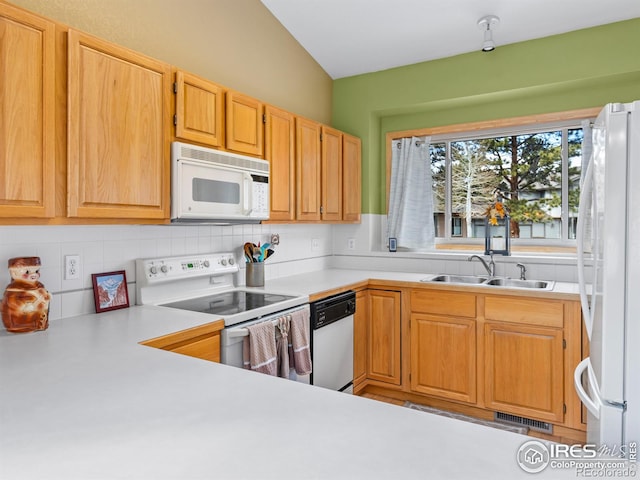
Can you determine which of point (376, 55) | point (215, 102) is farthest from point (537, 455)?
point (376, 55)

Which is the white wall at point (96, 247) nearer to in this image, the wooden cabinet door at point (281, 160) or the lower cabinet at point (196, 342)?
the wooden cabinet door at point (281, 160)

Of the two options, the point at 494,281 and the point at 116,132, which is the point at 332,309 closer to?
the point at 494,281

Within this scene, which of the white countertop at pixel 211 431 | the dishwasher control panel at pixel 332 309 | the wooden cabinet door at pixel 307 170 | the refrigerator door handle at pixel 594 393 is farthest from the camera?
the wooden cabinet door at pixel 307 170

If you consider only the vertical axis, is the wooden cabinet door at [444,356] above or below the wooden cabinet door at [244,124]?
below

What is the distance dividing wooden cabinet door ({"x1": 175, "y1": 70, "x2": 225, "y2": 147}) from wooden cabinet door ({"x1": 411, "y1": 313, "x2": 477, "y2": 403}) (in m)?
Answer: 1.81

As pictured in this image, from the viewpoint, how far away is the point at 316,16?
316cm

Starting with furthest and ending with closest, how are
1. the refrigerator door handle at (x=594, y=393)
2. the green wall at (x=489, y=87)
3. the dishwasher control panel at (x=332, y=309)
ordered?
the green wall at (x=489, y=87)
the dishwasher control panel at (x=332, y=309)
the refrigerator door handle at (x=594, y=393)

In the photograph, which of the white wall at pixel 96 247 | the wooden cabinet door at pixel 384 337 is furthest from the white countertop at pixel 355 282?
the white wall at pixel 96 247

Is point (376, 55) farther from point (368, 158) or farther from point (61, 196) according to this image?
point (61, 196)

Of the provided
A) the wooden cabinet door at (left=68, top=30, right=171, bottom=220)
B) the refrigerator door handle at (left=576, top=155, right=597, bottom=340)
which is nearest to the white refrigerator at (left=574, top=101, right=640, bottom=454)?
the refrigerator door handle at (left=576, top=155, right=597, bottom=340)

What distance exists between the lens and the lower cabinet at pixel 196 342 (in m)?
1.64

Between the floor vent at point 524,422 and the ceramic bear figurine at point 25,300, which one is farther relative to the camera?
the floor vent at point 524,422

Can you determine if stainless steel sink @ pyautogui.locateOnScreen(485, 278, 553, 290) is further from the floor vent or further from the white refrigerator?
the white refrigerator

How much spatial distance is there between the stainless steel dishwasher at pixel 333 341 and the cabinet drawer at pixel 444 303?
46cm
